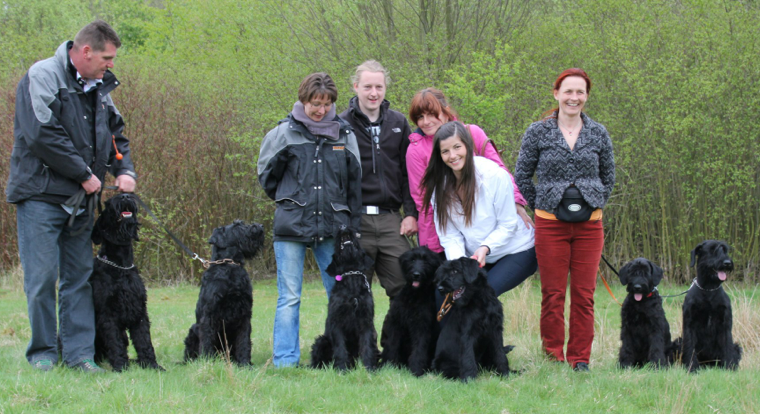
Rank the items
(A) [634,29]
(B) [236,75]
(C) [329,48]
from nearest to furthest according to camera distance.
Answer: (A) [634,29]
(C) [329,48]
(B) [236,75]

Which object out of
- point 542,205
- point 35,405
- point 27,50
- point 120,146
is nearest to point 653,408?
point 542,205

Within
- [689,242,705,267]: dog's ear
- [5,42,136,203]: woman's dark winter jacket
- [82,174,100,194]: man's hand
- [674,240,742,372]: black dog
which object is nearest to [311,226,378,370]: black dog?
[82,174,100,194]: man's hand

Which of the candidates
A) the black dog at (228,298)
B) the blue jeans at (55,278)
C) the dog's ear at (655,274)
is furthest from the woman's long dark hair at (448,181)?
the blue jeans at (55,278)

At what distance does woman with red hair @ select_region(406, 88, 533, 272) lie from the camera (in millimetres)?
5008

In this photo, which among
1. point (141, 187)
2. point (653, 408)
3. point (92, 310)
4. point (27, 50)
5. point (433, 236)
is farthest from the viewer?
point (27, 50)

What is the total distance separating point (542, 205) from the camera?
4.71m

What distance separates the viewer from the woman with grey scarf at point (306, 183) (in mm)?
4832

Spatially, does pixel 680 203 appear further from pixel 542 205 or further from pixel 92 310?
pixel 92 310

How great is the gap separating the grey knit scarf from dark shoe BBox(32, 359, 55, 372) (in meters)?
2.41

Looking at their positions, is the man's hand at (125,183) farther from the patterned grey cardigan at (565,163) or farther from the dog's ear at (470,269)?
the patterned grey cardigan at (565,163)

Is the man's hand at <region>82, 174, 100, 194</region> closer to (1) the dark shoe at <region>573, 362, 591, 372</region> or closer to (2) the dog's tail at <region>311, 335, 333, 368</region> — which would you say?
(2) the dog's tail at <region>311, 335, 333, 368</region>

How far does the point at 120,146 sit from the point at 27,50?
14702 mm

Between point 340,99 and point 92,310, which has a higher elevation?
point 340,99

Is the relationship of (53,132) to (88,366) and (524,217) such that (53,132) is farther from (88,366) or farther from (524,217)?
(524,217)
